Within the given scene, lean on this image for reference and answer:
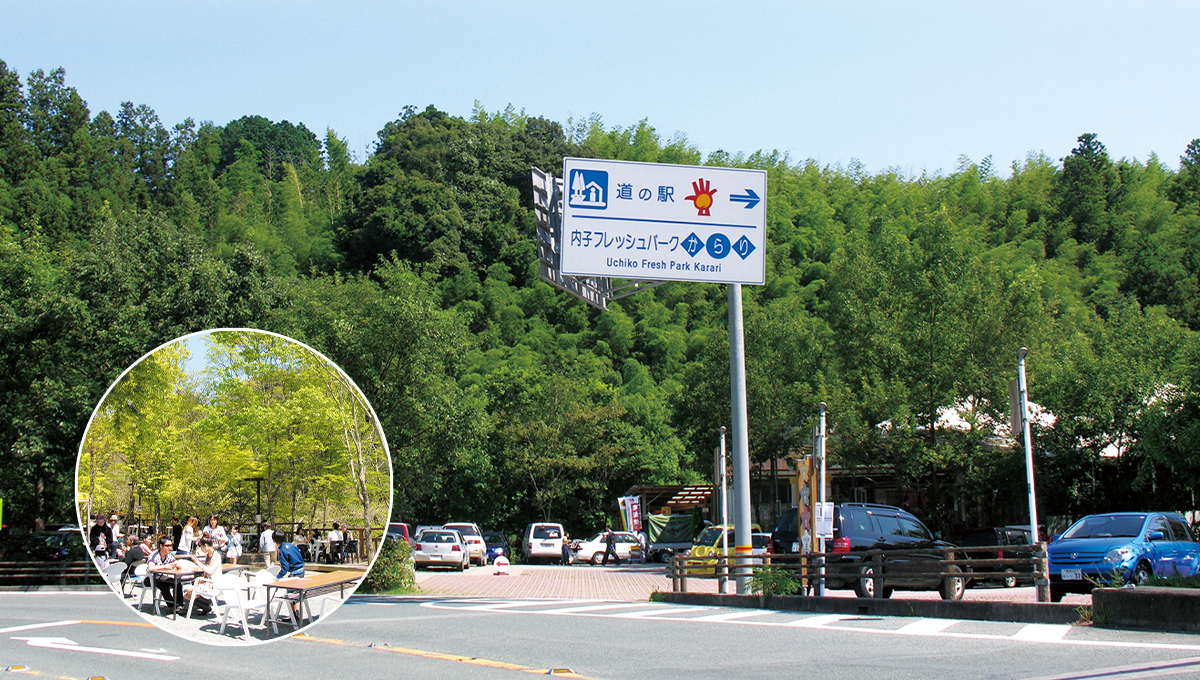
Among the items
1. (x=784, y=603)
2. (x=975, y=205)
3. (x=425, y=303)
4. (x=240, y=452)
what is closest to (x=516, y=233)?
(x=975, y=205)

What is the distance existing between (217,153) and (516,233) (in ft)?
101

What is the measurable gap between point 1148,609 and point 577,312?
184 feet

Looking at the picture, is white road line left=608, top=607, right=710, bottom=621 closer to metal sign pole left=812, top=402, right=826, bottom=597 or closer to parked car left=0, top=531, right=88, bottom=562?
metal sign pole left=812, top=402, right=826, bottom=597

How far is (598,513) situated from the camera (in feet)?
157

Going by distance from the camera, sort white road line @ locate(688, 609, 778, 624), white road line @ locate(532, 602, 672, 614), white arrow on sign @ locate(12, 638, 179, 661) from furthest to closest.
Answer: white road line @ locate(532, 602, 672, 614)
white road line @ locate(688, 609, 778, 624)
white arrow on sign @ locate(12, 638, 179, 661)

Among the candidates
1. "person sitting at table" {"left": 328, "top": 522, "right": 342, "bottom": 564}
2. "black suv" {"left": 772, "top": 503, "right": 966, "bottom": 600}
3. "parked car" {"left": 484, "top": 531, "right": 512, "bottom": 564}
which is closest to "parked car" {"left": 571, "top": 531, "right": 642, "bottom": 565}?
"parked car" {"left": 484, "top": 531, "right": 512, "bottom": 564}

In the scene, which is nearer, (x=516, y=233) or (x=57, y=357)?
(x=57, y=357)

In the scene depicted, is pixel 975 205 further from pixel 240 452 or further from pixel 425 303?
pixel 240 452

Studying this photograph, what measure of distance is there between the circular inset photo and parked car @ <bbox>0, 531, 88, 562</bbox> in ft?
91.4

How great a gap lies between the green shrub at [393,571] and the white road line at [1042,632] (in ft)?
39.5

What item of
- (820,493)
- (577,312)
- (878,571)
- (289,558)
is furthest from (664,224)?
(577,312)

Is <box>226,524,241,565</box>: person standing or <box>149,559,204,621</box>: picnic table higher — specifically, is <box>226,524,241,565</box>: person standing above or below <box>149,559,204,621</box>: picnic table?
above

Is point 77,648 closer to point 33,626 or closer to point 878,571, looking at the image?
point 33,626

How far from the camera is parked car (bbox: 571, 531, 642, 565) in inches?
1527
